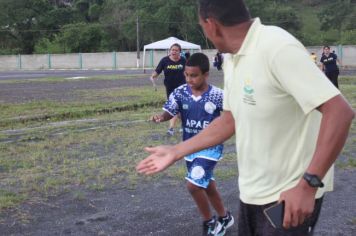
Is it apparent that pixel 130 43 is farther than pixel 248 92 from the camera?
Yes

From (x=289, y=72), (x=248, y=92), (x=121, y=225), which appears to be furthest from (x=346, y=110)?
(x=121, y=225)

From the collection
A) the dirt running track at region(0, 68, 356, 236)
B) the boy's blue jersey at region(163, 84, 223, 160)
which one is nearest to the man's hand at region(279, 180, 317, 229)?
the boy's blue jersey at region(163, 84, 223, 160)

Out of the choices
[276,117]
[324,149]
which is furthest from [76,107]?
[324,149]

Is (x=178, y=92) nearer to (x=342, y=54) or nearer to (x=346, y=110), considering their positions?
(x=346, y=110)

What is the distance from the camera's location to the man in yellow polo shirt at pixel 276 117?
224cm

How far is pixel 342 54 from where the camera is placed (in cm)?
5012

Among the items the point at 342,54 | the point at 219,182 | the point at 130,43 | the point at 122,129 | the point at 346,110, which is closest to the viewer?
the point at 346,110

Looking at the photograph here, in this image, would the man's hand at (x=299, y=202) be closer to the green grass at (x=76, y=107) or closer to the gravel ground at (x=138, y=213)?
the gravel ground at (x=138, y=213)

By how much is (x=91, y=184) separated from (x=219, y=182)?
160cm

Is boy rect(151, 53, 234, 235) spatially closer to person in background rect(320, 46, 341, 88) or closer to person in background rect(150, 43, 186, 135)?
person in background rect(150, 43, 186, 135)

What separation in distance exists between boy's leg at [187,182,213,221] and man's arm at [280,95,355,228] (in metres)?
2.60

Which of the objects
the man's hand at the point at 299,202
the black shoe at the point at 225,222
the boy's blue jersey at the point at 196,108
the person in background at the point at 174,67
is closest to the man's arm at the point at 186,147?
the man's hand at the point at 299,202

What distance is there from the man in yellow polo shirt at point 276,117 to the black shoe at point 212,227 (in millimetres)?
2212

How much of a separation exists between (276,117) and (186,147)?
67 cm
